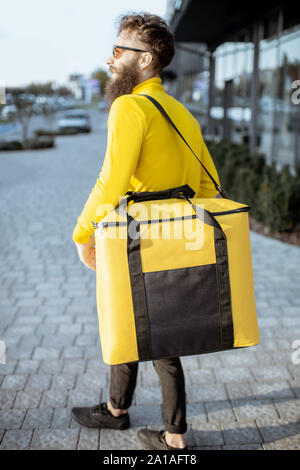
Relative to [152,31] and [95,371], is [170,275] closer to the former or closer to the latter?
[152,31]

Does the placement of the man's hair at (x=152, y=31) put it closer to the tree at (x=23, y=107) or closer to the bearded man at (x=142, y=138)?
the bearded man at (x=142, y=138)

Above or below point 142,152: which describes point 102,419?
below

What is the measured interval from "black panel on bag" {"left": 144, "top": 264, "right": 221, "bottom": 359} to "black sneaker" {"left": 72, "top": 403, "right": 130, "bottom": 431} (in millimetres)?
952

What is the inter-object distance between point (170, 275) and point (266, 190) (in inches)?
216

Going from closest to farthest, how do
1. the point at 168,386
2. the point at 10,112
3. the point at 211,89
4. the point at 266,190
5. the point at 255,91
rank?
the point at 168,386, the point at 266,190, the point at 255,91, the point at 211,89, the point at 10,112

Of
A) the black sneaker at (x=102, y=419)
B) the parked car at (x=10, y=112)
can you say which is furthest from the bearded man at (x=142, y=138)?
the parked car at (x=10, y=112)

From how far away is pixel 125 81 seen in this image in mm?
2047

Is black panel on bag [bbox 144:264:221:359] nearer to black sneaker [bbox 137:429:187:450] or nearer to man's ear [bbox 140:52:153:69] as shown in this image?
black sneaker [bbox 137:429:187:450]

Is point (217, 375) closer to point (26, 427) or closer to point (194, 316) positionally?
point (26, 427)

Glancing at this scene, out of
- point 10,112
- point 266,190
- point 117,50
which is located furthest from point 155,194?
point 10,112

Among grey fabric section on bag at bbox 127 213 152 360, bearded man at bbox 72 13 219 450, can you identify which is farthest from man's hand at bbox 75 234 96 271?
grey fabric section on bag at bbox 127 213 152 360

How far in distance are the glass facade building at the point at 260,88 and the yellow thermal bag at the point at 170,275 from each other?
9.29 m

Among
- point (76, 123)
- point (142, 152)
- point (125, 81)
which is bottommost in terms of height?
point (76, 123)

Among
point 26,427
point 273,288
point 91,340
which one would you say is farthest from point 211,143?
point 26,427
